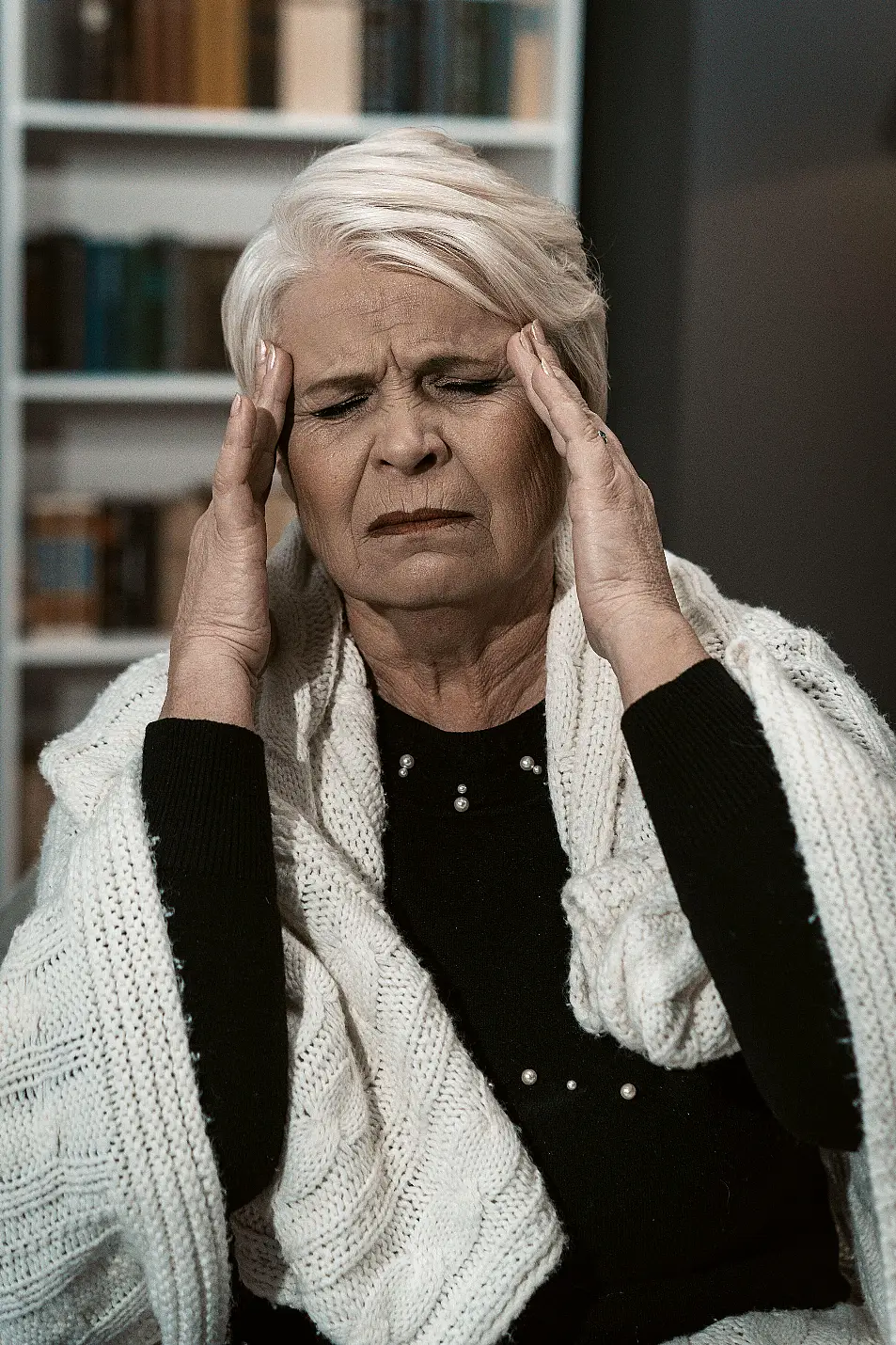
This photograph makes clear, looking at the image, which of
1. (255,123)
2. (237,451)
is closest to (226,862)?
(237,451)

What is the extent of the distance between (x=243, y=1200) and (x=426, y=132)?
1035 mm

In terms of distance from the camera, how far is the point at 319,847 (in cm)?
141

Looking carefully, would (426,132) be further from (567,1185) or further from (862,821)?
(567,1185)

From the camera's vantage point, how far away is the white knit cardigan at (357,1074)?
121cm

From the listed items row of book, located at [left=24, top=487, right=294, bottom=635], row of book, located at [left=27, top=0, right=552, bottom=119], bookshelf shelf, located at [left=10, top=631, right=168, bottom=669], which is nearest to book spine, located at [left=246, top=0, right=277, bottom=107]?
row of book, located at [left=27, top=0, right=552, bottom=119]

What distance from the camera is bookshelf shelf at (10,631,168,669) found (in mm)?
3459

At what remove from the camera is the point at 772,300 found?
8.04ft

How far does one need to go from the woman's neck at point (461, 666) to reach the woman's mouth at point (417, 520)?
0.11 metres

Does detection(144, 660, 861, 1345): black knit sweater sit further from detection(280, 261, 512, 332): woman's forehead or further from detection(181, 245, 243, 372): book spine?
detection(181, 245, 243, 372): book spine

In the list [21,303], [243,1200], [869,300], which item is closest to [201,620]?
[243,1200]

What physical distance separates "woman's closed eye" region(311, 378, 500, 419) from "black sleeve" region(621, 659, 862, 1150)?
398 mm

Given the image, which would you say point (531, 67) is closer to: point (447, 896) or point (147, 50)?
point (147, 50)

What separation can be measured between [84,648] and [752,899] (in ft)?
8.40

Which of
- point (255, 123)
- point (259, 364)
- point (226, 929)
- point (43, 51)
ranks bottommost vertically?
point (226, 929)
